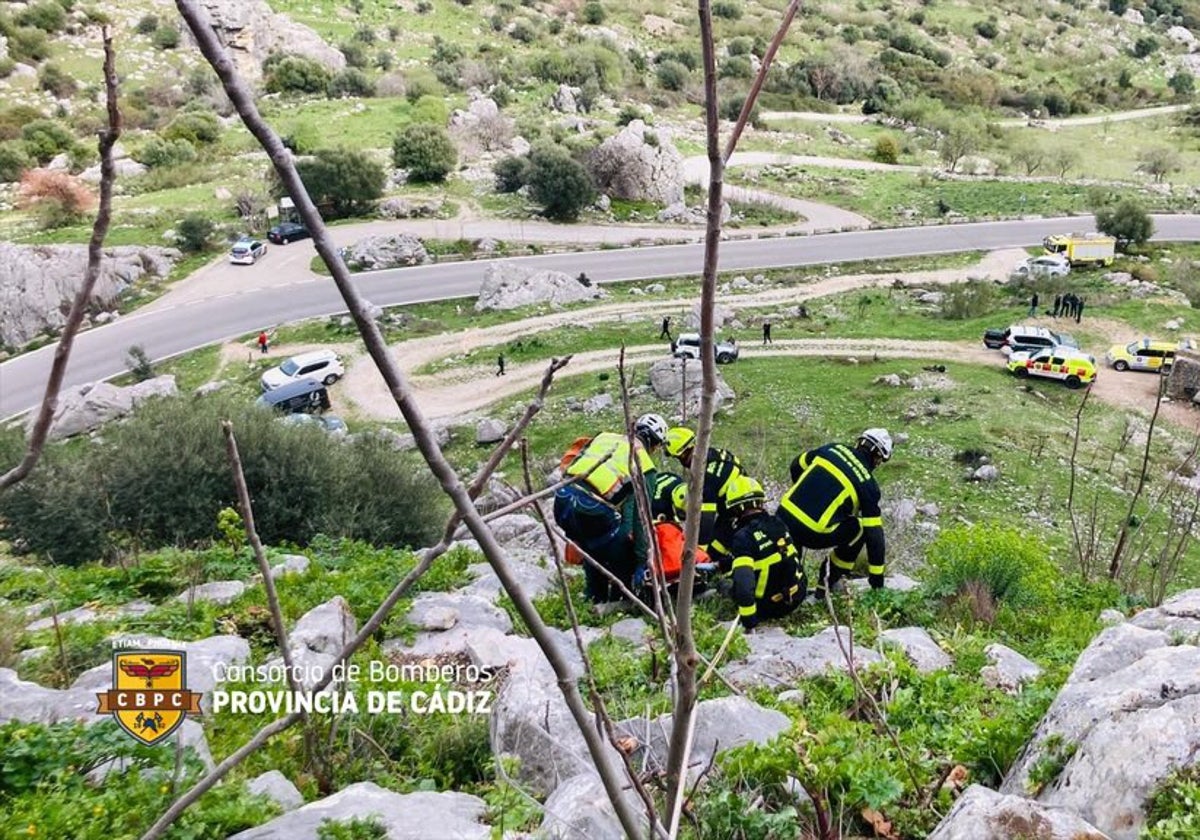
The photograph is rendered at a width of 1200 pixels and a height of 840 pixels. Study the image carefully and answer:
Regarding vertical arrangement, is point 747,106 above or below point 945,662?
above

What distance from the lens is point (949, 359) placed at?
22.6 m

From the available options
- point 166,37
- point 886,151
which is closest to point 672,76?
point 886,151

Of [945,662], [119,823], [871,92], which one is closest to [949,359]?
[945,662]

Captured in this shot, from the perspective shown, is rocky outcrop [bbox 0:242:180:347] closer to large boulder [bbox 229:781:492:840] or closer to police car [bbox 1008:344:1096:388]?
large boulder [bbox 229:781:492:840]

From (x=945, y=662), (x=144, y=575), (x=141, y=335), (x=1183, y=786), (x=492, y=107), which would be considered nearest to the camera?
(x=1183, y=786)

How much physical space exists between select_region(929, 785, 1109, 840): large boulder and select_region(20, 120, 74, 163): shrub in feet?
150

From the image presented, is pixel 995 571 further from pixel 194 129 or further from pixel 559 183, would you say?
pixel 194 129

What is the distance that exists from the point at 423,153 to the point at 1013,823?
127ft

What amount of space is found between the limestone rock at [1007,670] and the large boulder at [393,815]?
3822 mm

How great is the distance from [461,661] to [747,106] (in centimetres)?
531

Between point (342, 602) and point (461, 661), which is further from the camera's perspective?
point (342, 602)

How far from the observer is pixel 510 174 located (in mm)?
38000

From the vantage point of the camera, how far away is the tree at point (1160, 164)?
1777 inches

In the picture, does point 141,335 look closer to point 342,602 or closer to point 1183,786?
point 342,602
